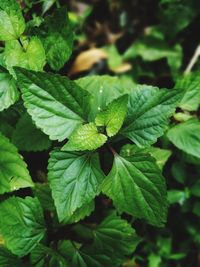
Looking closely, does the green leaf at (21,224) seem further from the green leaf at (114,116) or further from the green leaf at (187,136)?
the green leaf at (187,136)

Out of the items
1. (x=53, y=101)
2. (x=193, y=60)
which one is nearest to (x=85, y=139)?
(x=53, y=101)

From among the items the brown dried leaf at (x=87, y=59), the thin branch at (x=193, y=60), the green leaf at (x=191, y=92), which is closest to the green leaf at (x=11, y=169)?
the green leaf at (x=191, y=92)

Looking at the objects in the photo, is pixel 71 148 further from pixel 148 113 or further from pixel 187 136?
pixel 187 136

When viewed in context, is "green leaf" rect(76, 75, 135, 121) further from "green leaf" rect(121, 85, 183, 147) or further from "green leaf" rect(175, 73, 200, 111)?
"green leaf" rect(175, 73, 200, 111)

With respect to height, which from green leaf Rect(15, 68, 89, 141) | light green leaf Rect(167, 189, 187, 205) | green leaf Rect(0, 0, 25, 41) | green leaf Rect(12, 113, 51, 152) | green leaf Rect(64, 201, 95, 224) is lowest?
light green leaf Rect(167, 189, 187, 205)

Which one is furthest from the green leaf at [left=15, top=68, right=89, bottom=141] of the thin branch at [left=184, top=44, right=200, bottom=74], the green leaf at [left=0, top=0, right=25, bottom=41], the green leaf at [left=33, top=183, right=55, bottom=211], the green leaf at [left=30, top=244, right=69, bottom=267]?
the thin branch at [left=184, top=44, right=200, bottom=74]

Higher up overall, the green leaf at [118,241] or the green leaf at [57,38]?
the green leaf at [57,38]

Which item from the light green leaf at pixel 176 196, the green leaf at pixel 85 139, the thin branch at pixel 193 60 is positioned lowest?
the light green leaf at pixel 176 196
